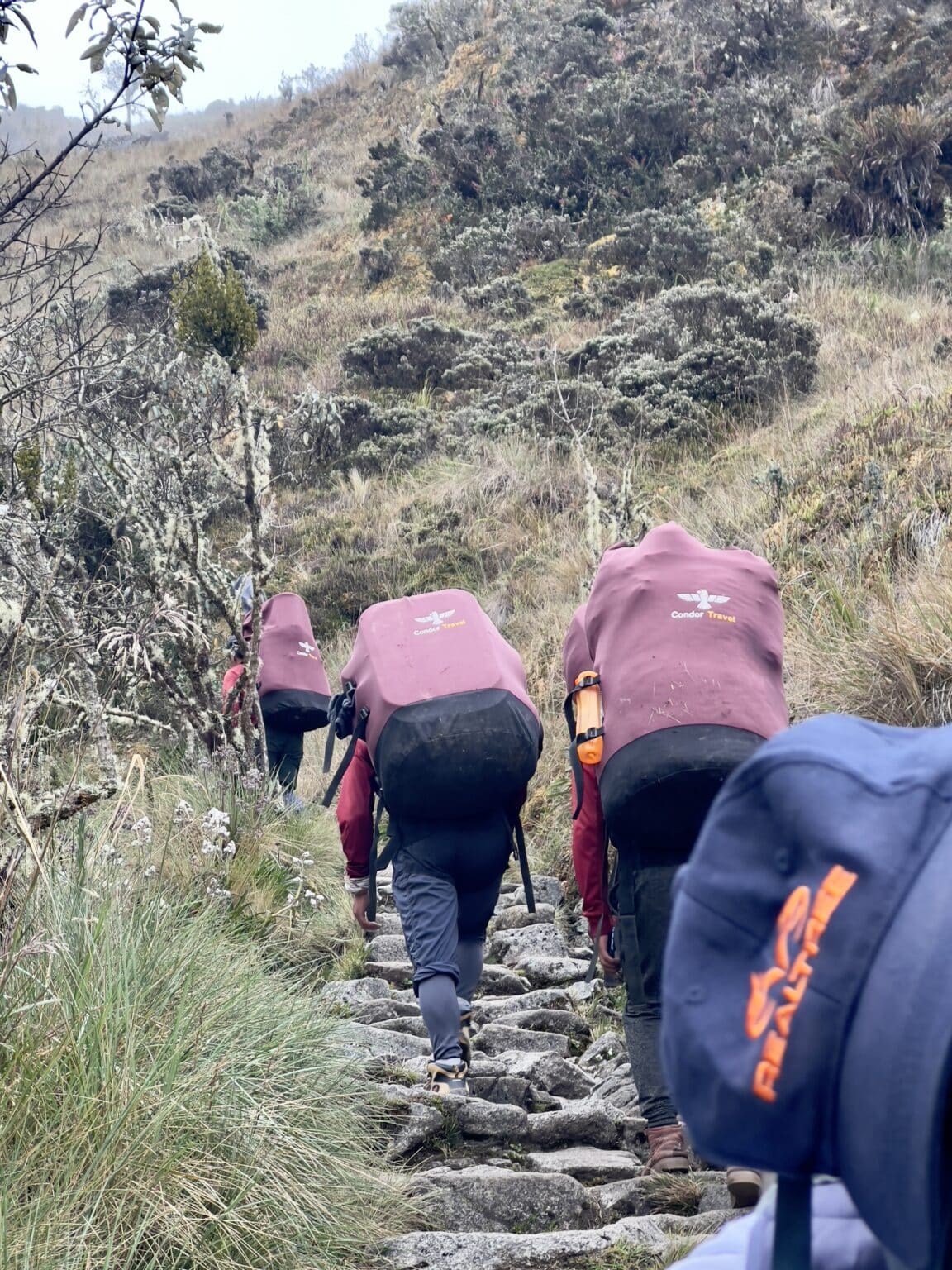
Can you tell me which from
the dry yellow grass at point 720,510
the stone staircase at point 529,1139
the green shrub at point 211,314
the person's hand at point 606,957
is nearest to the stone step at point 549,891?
the dry yellow grass at point 720,510

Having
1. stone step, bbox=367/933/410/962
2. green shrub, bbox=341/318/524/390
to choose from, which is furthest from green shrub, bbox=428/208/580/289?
stone step, bbox=367/933/410/962

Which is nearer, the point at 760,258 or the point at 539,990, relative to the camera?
the point at 539,990

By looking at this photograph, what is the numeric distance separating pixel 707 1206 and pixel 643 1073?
1.69ft

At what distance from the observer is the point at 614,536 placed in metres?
10.8

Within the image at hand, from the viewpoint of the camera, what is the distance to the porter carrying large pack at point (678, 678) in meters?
4.23

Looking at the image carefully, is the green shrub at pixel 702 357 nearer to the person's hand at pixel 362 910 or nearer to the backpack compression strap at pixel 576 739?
the person's hand at pixel 362 910

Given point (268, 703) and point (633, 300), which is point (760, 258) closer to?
point (633, 300)

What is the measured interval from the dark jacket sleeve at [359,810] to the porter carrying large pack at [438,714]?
0.18ft

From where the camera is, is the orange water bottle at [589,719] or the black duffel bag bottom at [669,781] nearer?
the black duffel bag bottom at [669,781]

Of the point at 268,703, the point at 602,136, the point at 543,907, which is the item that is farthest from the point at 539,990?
the point at 602,136

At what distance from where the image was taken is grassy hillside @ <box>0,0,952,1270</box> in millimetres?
4371

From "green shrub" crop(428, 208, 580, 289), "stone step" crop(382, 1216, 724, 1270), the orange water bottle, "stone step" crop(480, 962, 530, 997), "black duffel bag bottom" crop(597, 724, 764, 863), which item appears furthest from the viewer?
"green shrub" crop(428, 208, 580, 289)

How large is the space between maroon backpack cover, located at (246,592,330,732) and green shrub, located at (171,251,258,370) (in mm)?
11773

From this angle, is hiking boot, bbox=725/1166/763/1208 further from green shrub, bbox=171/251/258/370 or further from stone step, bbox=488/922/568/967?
green shrub, bbox=171/251/258/370
